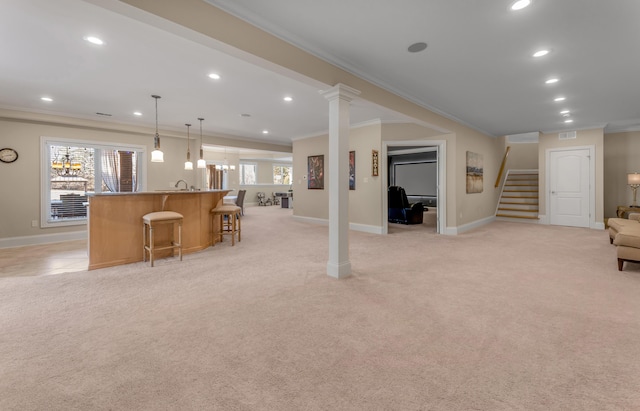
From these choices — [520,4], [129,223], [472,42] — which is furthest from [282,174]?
[520,4]

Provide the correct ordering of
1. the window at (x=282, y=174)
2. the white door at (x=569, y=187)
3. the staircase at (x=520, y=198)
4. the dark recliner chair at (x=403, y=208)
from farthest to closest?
the window at (x=282, y=174) → the staircase at (x=520, y=198) → the dark recliner chair at (x=403, y=208) → the white door at (x=569, y=187)

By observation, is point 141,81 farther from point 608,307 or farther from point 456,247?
point 608,307

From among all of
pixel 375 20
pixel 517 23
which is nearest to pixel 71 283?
pixel 375 20

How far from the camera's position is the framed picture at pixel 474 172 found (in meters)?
6.91

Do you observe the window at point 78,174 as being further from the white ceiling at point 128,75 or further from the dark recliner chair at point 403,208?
the dark recliner chair at point 403,208

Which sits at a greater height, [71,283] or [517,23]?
[517,23]

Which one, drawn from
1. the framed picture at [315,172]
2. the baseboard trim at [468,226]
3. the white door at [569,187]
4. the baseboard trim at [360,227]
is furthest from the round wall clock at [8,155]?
→ the white door at [569,187]

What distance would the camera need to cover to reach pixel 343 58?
332 centimetres

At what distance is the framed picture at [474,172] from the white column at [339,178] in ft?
15.5

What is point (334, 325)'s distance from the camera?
7.32ft

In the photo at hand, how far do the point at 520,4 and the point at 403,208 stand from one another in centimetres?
578

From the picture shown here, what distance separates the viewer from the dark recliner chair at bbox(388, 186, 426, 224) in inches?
306

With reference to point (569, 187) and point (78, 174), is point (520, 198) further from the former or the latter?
point (78, 174)

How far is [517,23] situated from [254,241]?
493 centimetres
